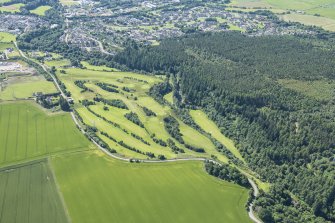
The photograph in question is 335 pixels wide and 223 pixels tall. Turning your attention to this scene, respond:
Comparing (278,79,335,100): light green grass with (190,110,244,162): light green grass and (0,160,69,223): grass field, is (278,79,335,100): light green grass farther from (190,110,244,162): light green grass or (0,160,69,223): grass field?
(0,160,69,223): grass field

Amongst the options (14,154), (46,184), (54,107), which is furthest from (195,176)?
(54,107)

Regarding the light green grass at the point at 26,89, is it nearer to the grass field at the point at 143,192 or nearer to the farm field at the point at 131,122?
the farm field at the point at 131,122

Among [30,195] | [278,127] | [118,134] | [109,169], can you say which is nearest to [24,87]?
[118,134]

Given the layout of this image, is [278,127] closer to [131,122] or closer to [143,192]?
[131,122]

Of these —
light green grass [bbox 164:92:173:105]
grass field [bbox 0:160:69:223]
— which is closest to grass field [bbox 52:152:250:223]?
grass field [bbox 0:160:69:223]

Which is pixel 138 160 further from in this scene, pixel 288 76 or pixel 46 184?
pixel 288 76

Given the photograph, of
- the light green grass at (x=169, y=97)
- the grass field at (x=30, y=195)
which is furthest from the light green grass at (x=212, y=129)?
the grass field at (x=30, y=195)
